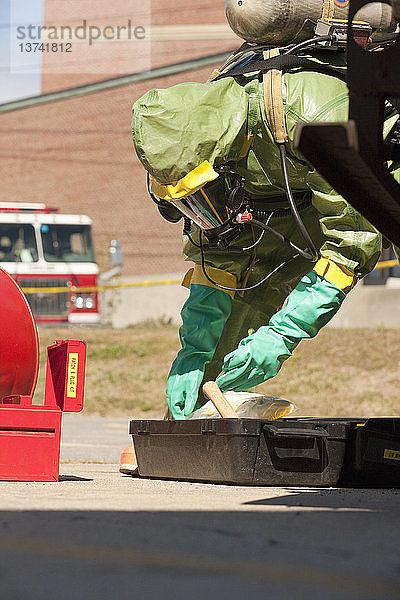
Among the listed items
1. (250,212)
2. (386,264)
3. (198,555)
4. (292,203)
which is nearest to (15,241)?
(386,264)

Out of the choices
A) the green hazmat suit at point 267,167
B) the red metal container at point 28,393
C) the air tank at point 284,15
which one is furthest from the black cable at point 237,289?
the air tank at point 284,15

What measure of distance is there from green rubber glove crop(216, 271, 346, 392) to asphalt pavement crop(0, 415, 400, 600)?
0.58 metres

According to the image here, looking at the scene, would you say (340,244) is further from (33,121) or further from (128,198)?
(33,121)

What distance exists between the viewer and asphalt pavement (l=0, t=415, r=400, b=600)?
1844mm

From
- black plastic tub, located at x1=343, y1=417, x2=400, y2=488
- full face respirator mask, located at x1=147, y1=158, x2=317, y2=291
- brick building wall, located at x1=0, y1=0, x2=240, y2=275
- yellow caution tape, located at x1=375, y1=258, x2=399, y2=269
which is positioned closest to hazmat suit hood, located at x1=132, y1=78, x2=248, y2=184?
full face respirator mask, located at x1=147, y1=158, x2=317, y2=291

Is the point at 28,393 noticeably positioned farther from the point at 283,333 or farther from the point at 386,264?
the point at 386,264

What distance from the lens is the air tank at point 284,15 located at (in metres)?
4.57

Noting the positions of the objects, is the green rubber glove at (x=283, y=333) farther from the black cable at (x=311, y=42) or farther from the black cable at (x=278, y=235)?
the black cable at (x=311, y=42)

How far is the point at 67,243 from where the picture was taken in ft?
59.7

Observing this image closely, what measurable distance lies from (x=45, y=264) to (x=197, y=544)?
15.9m

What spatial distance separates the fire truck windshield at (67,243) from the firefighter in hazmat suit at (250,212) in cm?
1329

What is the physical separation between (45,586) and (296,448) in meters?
2.34

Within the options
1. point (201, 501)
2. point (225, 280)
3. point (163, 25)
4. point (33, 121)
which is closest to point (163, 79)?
point (163, 25)

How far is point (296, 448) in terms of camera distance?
404 cm
